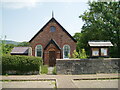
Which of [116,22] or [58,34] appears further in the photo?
[116,22]

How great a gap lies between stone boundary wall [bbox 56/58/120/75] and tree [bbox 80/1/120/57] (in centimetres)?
1387

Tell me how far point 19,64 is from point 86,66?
652 centimetres

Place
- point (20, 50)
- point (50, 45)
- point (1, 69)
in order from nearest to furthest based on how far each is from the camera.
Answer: point (1, 69) → point (50, 45) → point (20, 50)

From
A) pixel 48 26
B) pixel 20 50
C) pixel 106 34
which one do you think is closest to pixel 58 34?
pixel 48 26

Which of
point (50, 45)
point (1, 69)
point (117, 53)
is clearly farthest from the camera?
point (117, 53)

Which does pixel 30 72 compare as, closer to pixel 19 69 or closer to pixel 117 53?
pixel 19 69

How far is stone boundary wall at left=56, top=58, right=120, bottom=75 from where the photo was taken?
54.2 ft

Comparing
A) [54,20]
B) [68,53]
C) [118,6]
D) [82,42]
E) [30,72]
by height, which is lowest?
[30,72]

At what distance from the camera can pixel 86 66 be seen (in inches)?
660

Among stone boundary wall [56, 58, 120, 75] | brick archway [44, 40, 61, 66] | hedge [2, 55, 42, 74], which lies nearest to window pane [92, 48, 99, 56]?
stone boundary wall [56, 58, 120, 75]

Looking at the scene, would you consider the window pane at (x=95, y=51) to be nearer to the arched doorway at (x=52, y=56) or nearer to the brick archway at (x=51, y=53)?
the brick archway at (x=51, y=53)

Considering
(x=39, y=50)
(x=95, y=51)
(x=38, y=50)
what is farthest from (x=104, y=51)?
(x=38, y=50)

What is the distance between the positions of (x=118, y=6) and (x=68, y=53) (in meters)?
14.5

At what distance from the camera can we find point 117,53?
30.7 m
